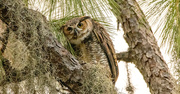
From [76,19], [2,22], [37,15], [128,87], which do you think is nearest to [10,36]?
[2,22]

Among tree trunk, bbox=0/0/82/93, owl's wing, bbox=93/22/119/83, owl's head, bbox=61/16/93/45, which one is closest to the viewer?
tree trunk, bbox=0/0/82/93

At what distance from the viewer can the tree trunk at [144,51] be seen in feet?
6.58

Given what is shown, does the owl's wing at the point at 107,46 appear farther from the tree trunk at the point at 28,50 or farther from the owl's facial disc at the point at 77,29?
the tree trunk at the point at 28,50

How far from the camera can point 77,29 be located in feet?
6.26

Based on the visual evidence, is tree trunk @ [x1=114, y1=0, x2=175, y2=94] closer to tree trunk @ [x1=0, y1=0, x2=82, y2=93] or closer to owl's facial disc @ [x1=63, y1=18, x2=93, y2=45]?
owl's facial disc @ [x1=63, y1=18, x2=93, y2=45]

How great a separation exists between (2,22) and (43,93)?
0.35 m

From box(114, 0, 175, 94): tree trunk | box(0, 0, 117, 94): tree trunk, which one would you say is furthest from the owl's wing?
box(0, 0, 117, 94): tree trunk

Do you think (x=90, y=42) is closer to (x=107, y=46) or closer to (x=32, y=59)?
(x=107, y=46)

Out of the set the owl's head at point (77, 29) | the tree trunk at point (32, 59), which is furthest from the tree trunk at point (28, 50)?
the owl's head at point (77, 29)

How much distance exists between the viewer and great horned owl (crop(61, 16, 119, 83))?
73.9 inches

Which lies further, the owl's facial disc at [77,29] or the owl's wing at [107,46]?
the owl's wing at [107,46]

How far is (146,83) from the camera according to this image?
6.97ft

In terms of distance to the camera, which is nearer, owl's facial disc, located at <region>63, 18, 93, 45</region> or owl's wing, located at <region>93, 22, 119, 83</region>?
owl's facial disc, located at <region>63, 18, 93, 45</region>

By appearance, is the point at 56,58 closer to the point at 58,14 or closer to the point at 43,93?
the point at 43,93
